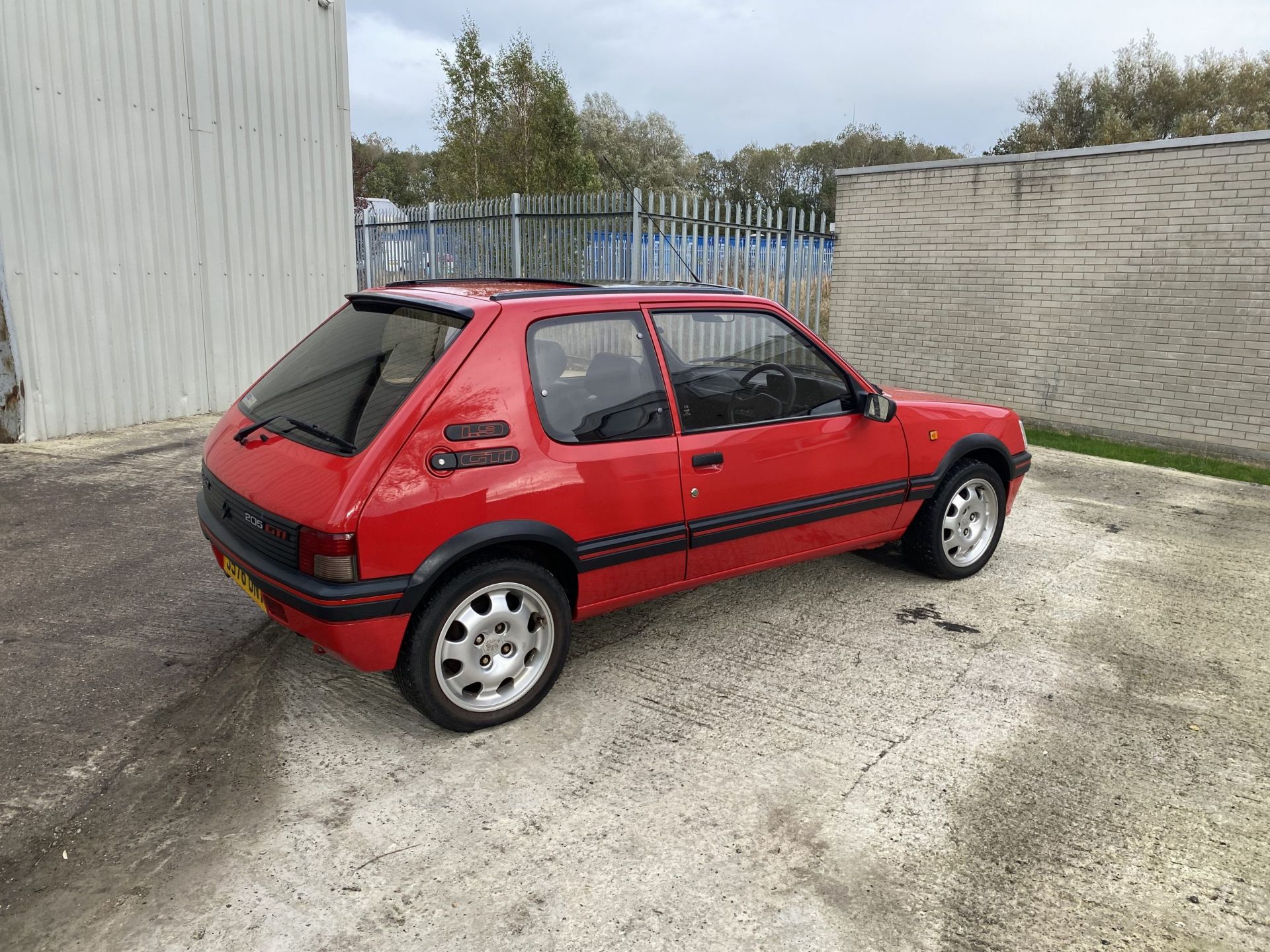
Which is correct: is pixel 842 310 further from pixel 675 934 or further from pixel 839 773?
pixel 675 934

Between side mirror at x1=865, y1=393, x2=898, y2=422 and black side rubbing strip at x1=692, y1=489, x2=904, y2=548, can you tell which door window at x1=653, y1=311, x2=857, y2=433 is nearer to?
side mirror at x1=865, y1=393, x2=898, y2=422

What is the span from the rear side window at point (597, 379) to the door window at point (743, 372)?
4.8 inches

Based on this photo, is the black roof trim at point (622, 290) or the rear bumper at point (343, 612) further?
the black roof trim at point (622, 290)

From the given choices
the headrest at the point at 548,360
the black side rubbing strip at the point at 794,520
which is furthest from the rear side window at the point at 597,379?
the black side rubbing strip at the point at 794,520

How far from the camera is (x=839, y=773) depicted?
125 inches

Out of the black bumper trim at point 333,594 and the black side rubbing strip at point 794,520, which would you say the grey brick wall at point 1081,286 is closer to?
the black side rubbing strip at point 794,520

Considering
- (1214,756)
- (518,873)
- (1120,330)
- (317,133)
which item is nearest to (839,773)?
(518,873)

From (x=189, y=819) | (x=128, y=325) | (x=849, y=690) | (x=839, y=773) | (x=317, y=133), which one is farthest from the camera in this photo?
(x=317, y=133)

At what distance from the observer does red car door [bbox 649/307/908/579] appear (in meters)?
3.81

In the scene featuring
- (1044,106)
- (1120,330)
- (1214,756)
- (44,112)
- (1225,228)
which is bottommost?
(1214,756)

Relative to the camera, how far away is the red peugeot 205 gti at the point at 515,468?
303 centimetres

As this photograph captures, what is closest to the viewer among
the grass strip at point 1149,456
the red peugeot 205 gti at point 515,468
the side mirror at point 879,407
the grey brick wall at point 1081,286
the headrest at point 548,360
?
the red peugeot 205 gti at point 515,468

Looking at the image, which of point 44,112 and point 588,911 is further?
point 44,112

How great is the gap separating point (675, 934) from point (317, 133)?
33.6ft
